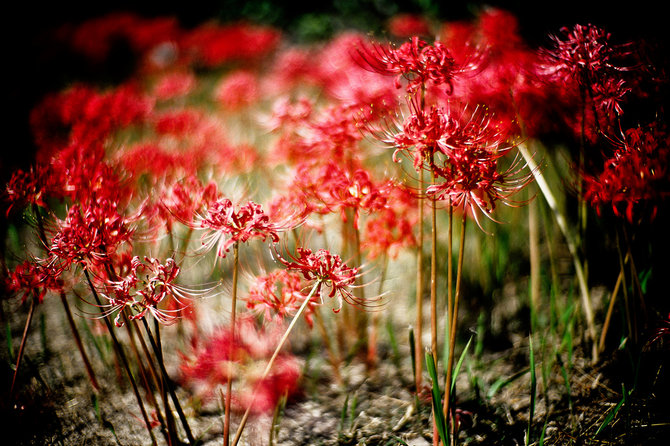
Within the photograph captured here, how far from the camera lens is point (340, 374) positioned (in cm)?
196

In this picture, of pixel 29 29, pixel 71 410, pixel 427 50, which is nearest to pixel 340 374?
pixel 71 410

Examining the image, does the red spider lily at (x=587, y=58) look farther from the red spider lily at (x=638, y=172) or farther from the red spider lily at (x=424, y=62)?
the red spider lily at (x=424, y=62)

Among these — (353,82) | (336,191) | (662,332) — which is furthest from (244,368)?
(662,332)

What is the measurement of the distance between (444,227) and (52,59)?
19.5 ft

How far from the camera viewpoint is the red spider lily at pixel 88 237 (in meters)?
1.06

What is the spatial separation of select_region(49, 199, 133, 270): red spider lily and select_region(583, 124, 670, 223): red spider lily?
4.41ft

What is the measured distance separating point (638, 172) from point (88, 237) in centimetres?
146

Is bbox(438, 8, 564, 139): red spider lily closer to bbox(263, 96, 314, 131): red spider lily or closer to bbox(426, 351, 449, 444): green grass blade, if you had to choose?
bbox(263, 96, 314, 131): red spider lily

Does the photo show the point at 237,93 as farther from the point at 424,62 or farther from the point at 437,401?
the point at 437,401

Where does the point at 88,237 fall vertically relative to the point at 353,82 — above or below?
below

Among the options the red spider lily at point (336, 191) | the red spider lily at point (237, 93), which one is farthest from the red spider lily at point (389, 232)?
the red spider lily at point (237, 93)

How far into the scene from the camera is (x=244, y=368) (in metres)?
1.80

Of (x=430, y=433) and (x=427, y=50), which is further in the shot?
(x=430, y=433)

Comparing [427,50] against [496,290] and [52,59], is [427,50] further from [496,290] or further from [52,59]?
[52,59]
